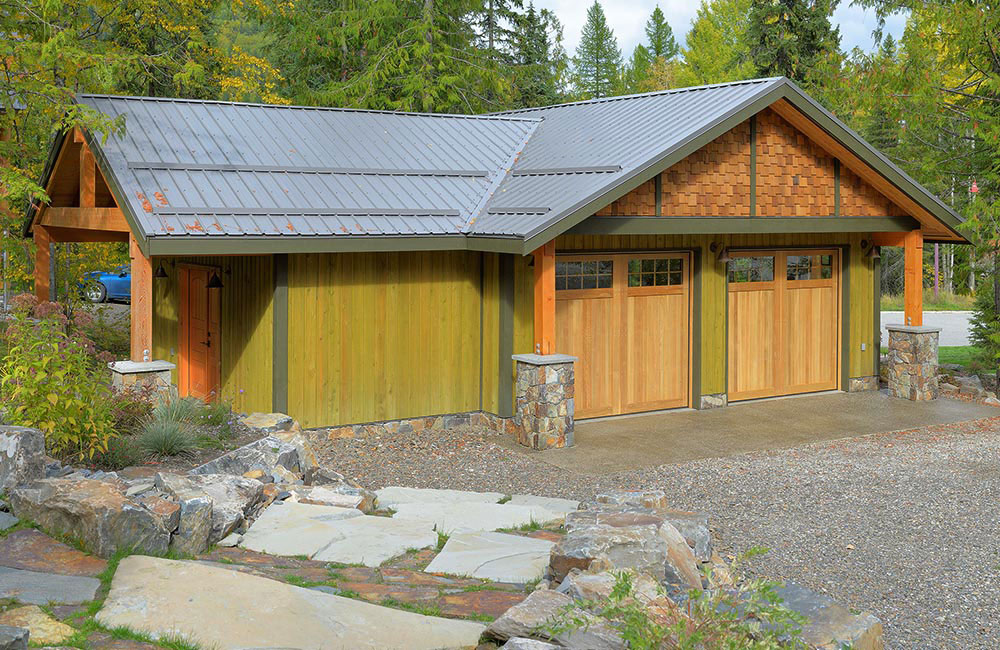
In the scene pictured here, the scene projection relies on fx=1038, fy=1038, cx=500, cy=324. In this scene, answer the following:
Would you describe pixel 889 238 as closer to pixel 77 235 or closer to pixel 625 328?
pixel 625 328

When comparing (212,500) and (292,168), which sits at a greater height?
(292,168)

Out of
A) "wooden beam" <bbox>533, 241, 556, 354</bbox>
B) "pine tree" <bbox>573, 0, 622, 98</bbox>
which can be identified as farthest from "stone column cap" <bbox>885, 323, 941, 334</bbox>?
"pine tree" <bbox>573, 0, 622, 98</bbox>

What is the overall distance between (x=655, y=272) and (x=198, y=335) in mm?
5900

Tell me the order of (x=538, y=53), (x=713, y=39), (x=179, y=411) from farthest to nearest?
(x=713, y=39) < (x=538, y=53) < (x=179, y=411)

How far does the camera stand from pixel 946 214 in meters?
14.0

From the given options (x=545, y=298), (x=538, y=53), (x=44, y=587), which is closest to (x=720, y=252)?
(x=545, y=298)

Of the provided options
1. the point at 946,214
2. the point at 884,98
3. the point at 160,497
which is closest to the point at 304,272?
the point at 160,497

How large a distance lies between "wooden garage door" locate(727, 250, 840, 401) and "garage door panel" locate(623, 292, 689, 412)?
2.71 feet

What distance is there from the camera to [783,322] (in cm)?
1442

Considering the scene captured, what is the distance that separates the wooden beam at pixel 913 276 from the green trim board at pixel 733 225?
235mm

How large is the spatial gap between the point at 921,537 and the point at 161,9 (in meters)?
16.8

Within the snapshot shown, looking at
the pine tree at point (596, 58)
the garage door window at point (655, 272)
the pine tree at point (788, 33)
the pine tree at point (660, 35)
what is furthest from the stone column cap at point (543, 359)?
the pine tree at point (660, 35)

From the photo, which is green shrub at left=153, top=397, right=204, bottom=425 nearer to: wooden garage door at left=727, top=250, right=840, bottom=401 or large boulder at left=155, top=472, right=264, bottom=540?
large boulder at left=155, top=472, right=264, bottom=540

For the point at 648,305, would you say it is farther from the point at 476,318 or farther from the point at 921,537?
the point at 921,537
